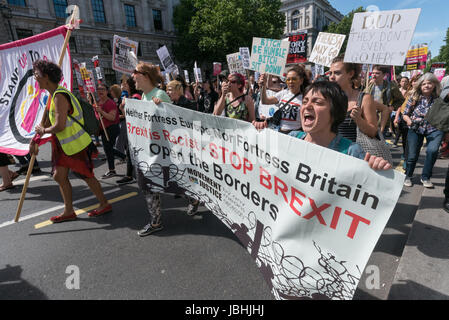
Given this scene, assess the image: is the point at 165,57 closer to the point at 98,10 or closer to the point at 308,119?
the point at 308,119

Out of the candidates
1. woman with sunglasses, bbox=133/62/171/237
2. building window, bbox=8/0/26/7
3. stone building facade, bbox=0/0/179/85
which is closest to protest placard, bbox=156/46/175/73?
woman with sunglasses, bbox=133/62/171/237

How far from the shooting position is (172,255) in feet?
8.45

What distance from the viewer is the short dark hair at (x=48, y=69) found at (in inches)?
111

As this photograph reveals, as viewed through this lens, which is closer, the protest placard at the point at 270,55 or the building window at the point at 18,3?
the protest placard at the point at 270,55

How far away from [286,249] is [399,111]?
201 inches

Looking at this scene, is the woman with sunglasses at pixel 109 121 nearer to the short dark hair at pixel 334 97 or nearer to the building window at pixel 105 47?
the short dark hair at pixel 334 97

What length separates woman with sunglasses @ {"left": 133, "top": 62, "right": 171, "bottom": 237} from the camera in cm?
274

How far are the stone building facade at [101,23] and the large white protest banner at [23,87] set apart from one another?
21332 millimetres

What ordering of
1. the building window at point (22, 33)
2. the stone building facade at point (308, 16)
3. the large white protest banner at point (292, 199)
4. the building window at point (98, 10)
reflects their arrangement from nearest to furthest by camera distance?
the large white protest banner at point (292, 199), the building window at point (22, 33), the building window at point (98, 10), the stone building facade at point (308, 16)

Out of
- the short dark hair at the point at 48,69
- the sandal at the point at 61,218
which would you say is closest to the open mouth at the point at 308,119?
the short dark hair at the point at 48,69

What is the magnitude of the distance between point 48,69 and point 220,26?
2699 centimetres

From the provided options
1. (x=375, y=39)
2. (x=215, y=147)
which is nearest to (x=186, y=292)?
(x=215, y=147)

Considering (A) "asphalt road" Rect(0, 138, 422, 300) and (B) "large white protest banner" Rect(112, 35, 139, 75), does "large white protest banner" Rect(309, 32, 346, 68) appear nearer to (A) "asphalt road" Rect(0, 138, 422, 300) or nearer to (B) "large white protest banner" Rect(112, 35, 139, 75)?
(A) "asphalt road" Rect(0, 138, 422, 300)

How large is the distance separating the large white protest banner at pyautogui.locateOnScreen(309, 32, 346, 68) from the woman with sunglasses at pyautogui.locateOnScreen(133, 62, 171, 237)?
3.57 meters
